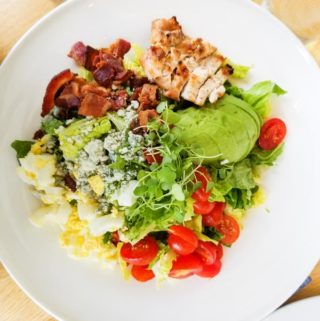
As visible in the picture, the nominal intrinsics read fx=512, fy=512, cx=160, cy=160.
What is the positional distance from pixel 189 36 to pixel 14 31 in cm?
80

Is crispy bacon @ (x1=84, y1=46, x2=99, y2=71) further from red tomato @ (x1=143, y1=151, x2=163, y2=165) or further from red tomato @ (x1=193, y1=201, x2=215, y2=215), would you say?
red tomato @ (x1=193, y1=201, x2=215, y2=215)

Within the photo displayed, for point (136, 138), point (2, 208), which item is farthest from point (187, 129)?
point (2, 208)

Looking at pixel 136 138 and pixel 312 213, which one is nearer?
Result: pixel 136 138

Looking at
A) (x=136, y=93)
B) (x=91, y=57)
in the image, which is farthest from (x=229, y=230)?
(x=91, y=57)

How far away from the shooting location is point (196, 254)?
7.67 feet

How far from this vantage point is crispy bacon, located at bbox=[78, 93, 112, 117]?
2.18 meters

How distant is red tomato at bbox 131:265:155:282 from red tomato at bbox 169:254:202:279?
0.10 meters

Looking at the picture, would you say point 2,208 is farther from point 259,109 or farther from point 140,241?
point 259,109

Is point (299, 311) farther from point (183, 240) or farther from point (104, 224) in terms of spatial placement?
point (104, 224)

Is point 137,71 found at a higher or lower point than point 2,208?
higher

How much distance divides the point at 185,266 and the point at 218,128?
2.09ft

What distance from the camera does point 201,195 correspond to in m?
2.24

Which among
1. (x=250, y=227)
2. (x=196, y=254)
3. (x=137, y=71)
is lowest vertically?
(x=196, y=254)

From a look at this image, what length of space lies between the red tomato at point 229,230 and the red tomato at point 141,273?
0.37 meters
